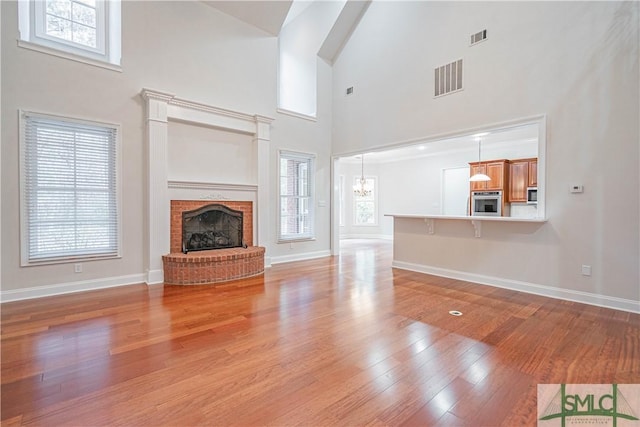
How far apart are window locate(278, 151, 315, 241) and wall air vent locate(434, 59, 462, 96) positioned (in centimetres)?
296

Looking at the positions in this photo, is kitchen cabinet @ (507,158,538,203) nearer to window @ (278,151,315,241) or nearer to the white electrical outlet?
the white electrical outlet

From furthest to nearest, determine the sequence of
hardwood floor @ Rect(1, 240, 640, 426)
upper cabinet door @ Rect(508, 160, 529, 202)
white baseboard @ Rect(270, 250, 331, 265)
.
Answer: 1. upper cabinet door @ Rect(508, 160, 529, 202)
2. white baseboard @ Rect(270, 250, 331, 265)
3. hardwood floor @ Rect(1, 240, 640, 426)

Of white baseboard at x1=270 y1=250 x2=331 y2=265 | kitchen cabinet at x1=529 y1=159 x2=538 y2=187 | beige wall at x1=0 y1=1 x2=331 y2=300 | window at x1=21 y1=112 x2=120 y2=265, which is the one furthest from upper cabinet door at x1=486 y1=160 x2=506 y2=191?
window at x1=21 y1=112 x2=120 y2=265

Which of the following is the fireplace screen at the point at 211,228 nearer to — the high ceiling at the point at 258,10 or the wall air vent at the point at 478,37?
the high ceiling at the point at 258,10

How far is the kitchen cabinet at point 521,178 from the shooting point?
24.8 ft

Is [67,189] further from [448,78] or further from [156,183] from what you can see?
[448,78]

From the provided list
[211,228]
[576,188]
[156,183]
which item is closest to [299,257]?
[211,228]

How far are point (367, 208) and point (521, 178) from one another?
4939mm

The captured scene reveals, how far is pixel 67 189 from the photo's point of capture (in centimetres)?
406

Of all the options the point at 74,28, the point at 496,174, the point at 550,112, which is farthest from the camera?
the point at 496,174

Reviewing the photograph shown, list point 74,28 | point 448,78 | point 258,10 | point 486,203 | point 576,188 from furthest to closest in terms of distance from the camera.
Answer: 1. point 486,203
2. point 258,10
3. point 448,78
4. point 74,28
5. point 576,188

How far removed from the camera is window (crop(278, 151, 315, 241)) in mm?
6492

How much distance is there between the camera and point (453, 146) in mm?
8359

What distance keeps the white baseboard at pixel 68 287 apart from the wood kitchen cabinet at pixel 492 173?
833 centimetres
